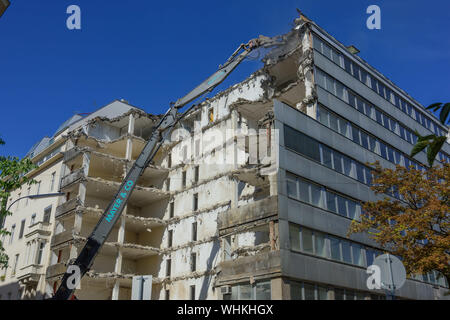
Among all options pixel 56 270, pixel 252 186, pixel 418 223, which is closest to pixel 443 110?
pixel 418 223

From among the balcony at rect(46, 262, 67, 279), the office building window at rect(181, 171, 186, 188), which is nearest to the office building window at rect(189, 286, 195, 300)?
the office building window at rect(181, 171, 186, 188)

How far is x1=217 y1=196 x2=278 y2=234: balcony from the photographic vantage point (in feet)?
92.8

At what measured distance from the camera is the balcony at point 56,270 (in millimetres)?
39531

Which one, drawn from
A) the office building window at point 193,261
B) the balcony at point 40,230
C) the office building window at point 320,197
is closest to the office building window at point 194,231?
the office building window at point 193,261

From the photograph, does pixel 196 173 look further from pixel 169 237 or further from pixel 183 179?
pixel 169 237

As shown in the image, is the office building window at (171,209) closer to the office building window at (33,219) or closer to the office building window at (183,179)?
the office building window at (183,179)

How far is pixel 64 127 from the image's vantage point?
5219cm

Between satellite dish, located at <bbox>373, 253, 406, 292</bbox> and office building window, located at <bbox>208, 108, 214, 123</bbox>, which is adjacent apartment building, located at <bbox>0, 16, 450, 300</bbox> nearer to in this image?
office building window, located at <bbox>208, 108, 214, 123</bbox>

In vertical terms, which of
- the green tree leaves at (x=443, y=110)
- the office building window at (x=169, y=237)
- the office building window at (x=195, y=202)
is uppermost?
the office building window at (x=195, y=202)

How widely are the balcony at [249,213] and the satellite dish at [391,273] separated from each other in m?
17.0

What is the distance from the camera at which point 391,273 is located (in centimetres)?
1055

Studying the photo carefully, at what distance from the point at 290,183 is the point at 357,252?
770cm
